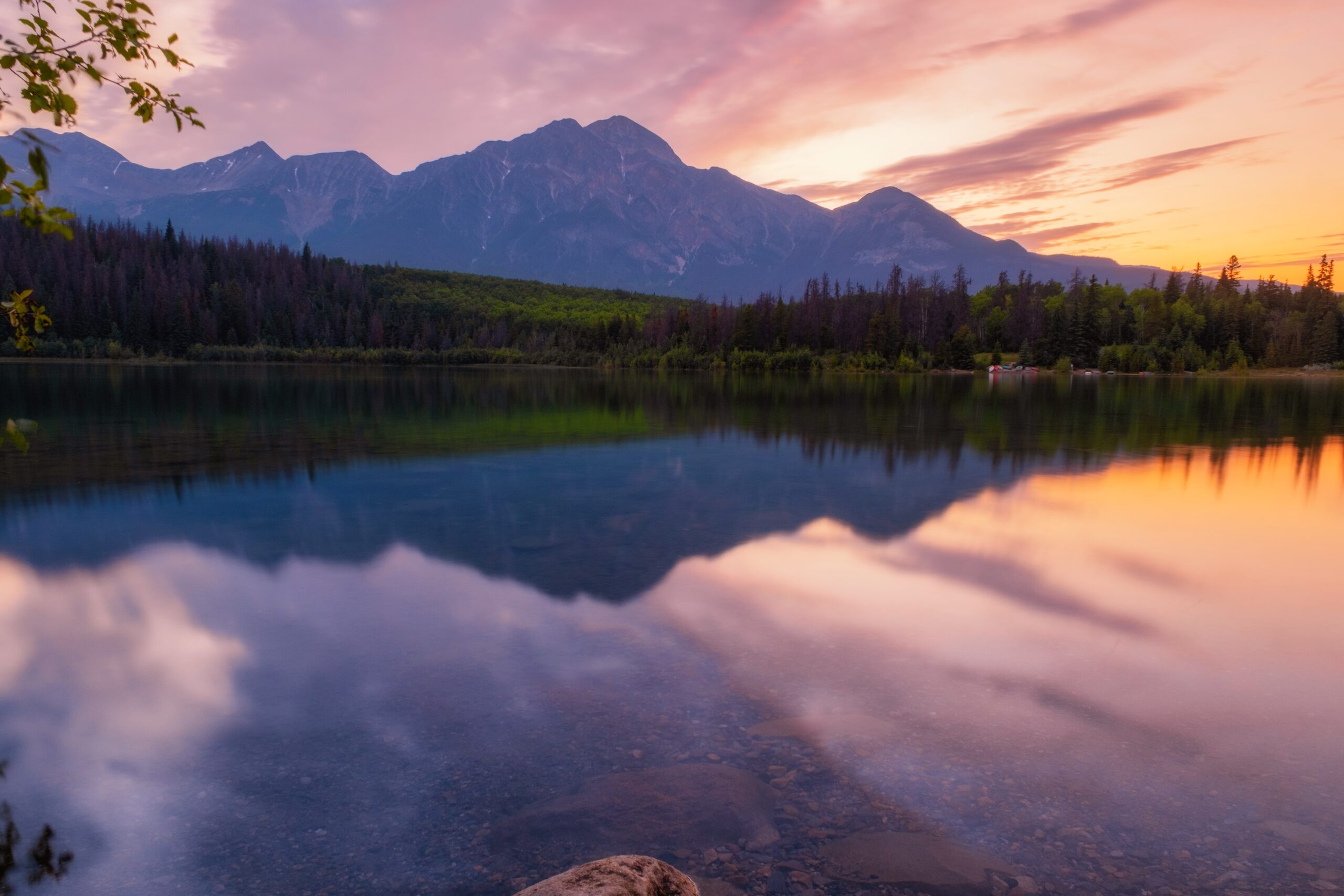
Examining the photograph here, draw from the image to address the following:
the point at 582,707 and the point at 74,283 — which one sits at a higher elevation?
the point at 74,283

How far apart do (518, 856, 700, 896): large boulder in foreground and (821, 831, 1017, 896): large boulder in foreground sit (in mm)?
1340

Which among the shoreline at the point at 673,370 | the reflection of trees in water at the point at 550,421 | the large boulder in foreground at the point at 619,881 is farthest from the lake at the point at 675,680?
the shoreline at the point at 673,370

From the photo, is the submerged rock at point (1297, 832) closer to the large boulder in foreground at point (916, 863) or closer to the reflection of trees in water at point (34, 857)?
the large boulder in foreground at point (916, 863)

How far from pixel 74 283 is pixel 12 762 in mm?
153804

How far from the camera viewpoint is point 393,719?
20.9ft

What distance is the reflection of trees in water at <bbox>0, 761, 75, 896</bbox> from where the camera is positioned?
180 inches

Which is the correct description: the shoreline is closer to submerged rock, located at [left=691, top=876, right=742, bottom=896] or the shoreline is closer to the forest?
the forest

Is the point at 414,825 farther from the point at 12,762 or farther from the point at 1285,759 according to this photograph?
the point at 1285,759

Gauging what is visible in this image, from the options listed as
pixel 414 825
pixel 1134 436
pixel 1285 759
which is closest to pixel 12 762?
pixel 414 825

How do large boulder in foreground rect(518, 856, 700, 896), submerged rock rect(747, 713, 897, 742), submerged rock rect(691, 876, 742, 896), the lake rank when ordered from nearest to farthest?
large boulder in foreground rect(518, 856, 700, 896)
submerged rock rect(691, 876, 742, 896)
the lake
submerged rock rect(747, 713, 897, 742)

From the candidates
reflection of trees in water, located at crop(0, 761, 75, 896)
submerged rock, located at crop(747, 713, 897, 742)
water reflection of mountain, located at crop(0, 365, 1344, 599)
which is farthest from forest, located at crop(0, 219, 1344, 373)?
reflection of trees in water, located at crop(0, 761, 75, 896)

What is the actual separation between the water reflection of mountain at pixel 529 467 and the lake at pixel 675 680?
17 centimetres

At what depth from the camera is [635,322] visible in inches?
5974

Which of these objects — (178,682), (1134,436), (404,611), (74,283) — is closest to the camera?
(178,682)
